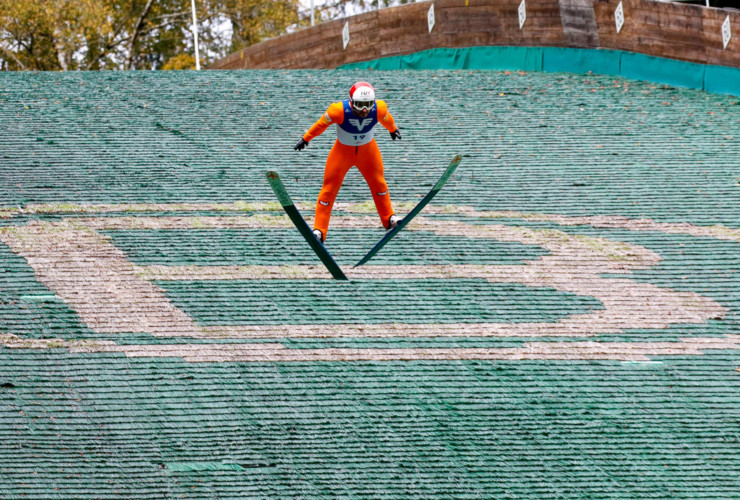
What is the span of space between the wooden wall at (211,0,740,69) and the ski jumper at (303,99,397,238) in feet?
17.0

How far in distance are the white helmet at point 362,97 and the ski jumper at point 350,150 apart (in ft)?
0.24

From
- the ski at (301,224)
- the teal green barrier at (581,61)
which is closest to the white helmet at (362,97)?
the ski at (301,224)

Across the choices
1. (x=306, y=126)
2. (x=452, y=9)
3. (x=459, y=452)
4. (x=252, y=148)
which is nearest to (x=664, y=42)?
(x=452, y=9)

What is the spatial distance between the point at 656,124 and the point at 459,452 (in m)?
5.43

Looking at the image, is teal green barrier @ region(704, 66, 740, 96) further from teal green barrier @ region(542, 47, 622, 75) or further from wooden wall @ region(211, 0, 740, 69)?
teal green barrier @ region(542, 47, 622, 75)

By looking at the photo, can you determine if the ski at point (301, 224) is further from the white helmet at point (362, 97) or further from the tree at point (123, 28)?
the tree at point (123, 28)

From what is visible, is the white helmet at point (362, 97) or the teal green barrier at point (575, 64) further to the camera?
the teal green barrier at point (575, 64)

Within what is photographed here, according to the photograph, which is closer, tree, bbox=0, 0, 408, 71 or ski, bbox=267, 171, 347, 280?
ski, bbox=267, 171, 347, 280

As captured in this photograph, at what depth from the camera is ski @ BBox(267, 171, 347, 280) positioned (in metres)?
→ 4.95

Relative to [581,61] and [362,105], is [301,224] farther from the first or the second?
[581,61]

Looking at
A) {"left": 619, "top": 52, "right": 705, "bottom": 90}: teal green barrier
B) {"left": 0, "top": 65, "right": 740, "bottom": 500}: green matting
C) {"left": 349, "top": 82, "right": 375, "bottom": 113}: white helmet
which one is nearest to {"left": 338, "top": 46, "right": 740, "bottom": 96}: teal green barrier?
{"left": 619, "top": 52, "right": 705, "bottom": 90}: teal green barrier

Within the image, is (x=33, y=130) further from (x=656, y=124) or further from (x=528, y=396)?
(x=656, y=124)

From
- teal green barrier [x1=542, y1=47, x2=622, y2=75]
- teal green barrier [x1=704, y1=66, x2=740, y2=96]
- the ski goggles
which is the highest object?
the ski goggles

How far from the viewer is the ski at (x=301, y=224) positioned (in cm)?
495
